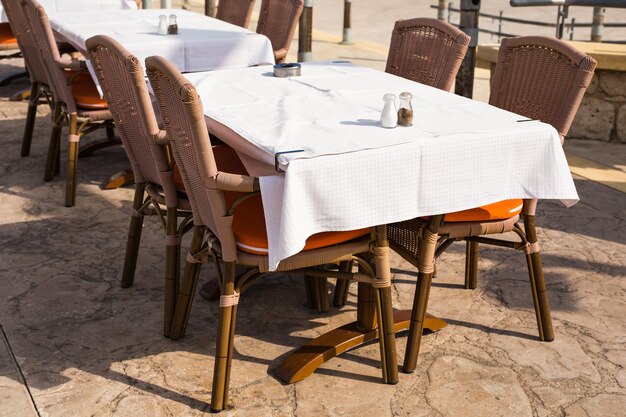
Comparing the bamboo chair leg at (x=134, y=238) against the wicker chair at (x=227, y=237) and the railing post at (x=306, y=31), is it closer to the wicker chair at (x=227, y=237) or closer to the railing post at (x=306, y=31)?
the wicker chair at (x=227, y=237)

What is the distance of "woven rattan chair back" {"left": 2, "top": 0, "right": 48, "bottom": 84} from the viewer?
17.8 feet

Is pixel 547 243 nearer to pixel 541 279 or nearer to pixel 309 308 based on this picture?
pixel 541 279

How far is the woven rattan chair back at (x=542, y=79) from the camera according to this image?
347 cm

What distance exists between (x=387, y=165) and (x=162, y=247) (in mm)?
1814

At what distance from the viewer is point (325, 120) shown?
326cm

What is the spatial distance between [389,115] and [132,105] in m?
1.07

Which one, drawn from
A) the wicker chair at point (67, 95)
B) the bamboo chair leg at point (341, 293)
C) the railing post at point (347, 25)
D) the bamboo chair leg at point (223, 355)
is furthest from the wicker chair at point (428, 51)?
the railing post at point (347, 25)

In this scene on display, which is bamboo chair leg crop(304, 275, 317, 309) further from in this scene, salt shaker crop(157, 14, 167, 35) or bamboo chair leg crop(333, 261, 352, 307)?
salt shaker crop(157, 14, 167, 35)

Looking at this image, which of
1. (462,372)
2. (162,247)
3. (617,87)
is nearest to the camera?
(462,372)

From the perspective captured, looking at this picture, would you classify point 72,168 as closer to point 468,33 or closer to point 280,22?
point 280,22

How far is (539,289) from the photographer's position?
11.6 feet

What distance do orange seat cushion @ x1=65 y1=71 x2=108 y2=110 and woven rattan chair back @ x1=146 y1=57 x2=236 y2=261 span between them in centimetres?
205

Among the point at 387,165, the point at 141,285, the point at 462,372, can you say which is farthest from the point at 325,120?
the point at 141,285

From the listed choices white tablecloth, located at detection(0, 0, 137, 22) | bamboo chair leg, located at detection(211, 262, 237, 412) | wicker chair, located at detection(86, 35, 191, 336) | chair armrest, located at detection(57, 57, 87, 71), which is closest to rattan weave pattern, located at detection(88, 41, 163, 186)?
wicker chair, located at detection(86, 35, 191, 336)
